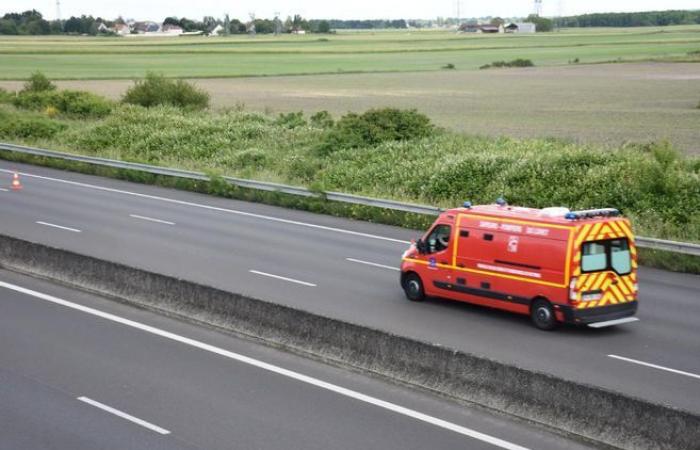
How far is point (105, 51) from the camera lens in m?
151

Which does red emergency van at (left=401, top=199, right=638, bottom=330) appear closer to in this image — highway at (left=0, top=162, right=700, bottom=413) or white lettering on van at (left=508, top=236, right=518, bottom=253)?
white lettering on van at (left=508, top=236, right=518, bottom=253)

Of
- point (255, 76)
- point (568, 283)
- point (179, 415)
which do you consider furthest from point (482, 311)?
point (255, 76)

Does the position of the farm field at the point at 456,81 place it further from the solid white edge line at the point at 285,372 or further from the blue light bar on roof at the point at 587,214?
the solid white edge line at the point at 285,372

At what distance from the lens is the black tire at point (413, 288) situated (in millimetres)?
18859

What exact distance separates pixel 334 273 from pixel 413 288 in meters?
2.71

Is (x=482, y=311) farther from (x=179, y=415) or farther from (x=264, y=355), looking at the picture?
(x=179, y=415)

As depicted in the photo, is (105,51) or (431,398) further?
(105,51)

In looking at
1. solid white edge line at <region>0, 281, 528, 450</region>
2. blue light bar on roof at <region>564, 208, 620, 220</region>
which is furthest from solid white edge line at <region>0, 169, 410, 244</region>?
solid white edge line at <region>0, 281, 528, 450</region>

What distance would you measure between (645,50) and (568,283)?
121295 mm

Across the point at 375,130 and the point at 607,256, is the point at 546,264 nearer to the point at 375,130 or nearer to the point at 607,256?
the point at 607,256

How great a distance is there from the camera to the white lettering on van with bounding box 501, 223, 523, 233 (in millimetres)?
17250

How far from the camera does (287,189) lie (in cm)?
3200

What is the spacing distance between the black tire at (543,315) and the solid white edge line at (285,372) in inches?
188

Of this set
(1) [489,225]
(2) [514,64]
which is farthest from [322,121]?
(2) [514,64]
